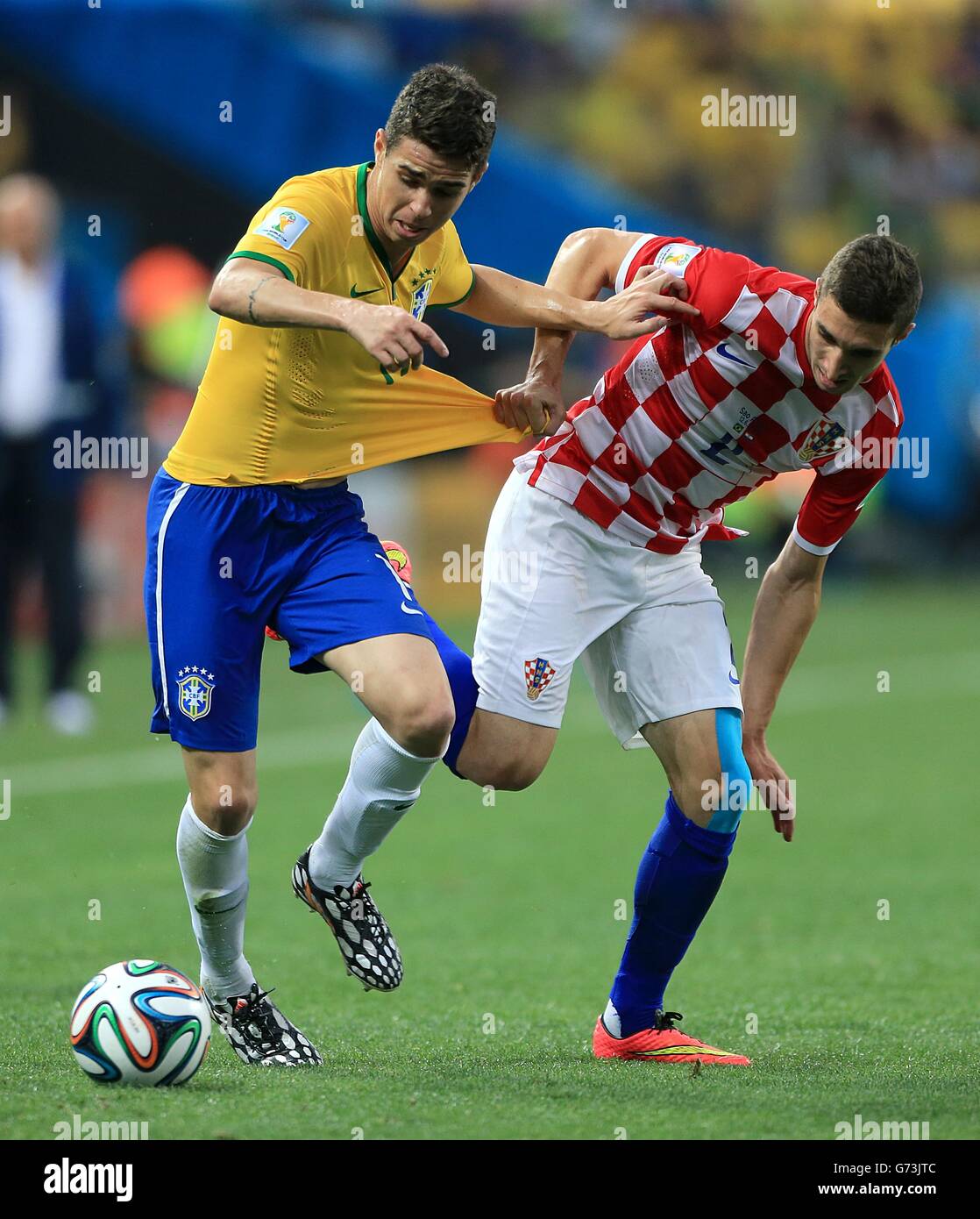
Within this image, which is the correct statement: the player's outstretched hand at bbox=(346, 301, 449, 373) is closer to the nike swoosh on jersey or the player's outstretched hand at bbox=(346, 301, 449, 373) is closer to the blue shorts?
the blue shorts

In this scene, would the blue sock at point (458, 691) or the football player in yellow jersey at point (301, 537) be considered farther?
the blue sock at point (458, 691)

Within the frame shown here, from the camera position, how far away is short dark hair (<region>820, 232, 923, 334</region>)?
3988mm

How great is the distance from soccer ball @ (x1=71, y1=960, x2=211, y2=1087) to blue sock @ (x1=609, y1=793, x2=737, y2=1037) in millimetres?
1151

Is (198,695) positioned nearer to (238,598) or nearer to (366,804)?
(238,598)

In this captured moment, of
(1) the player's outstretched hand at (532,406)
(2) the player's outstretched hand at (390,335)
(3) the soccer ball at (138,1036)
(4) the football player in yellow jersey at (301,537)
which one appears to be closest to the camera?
(2) the player's outstretched hand at (390,335)

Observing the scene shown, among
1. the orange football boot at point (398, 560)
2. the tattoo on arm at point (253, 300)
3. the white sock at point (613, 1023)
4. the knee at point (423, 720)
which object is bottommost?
the white sock at point (613, 1023)

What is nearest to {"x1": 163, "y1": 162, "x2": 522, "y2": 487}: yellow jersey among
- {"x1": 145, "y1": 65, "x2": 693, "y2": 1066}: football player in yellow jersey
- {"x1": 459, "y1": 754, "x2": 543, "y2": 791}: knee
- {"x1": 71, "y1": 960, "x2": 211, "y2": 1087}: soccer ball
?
{"x1": 145, "y1": 65, "x2": 693, "y2": 1066}: football player in yellow jersey

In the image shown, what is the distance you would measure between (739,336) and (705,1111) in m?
1.88

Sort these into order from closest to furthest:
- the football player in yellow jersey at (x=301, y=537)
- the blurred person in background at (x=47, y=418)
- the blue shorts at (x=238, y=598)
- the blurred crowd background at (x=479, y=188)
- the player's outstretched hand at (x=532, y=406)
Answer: the football player in yellow jersey at (x=301, y=537)
the blue shorts at (x=238, y=598)
the player's outstretched hand at (x=532, y=406)
the blurred person in background at (x=47, y=418)
the blurred crowd background at (x=479, y=188)

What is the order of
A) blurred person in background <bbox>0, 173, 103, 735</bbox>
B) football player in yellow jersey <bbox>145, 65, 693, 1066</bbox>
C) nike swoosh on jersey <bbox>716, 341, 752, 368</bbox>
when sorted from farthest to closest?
blurred person in background <bbox>0, 173, 103, 735</bbox>
nike swoosh on jersey <bbox>716, 341, 752, 368</bbox>
football player in yellow jersey <bbox>145, 65, 693, 1066</bbox>

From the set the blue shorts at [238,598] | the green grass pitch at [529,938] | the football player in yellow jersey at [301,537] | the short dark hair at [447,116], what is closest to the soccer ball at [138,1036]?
the green grass pitch at [529,938]

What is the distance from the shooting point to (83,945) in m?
5.64

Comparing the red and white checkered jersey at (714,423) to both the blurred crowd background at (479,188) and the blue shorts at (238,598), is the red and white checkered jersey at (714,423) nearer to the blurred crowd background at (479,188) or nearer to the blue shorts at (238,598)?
the blue shorts at (238,598)

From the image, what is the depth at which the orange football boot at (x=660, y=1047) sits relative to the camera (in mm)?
4312
